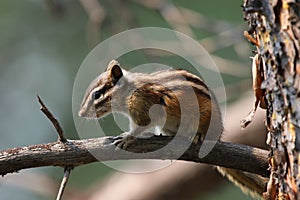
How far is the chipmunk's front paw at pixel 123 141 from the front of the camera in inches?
87.7

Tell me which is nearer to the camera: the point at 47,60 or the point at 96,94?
the point at 96,94

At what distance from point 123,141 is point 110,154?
111 mm

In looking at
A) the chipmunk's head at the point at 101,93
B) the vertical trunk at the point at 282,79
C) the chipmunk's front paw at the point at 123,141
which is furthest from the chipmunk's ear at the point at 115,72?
the vertical trunk at the point at 282,79

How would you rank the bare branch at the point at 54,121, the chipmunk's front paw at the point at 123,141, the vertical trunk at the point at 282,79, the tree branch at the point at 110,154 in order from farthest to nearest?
1. the chipmunk's front paw at the point at 123,141
2. the tree branch at the point at 110,154
3. the bare branch at the point at 54,121
4. the vertical trunk at the point at 282,79

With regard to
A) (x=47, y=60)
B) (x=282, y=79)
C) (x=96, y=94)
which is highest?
(x=47, y=60)

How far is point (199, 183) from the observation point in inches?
166

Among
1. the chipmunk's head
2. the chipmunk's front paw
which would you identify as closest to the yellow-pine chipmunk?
the chipmunk's head

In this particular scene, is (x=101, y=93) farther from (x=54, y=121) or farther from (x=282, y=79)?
(x=282, y=79)

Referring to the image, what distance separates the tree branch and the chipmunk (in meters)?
0.28

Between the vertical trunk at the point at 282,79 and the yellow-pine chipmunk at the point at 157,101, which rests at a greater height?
the yellow-pine chipmunk at the point at 157,101

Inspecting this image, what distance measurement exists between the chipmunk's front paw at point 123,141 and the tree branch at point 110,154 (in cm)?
2

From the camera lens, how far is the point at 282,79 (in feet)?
6.20

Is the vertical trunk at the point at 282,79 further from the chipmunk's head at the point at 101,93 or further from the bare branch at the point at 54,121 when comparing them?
the chipmunk's head at the point at 101,93

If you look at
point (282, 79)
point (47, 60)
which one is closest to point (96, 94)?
point (282, 79)
